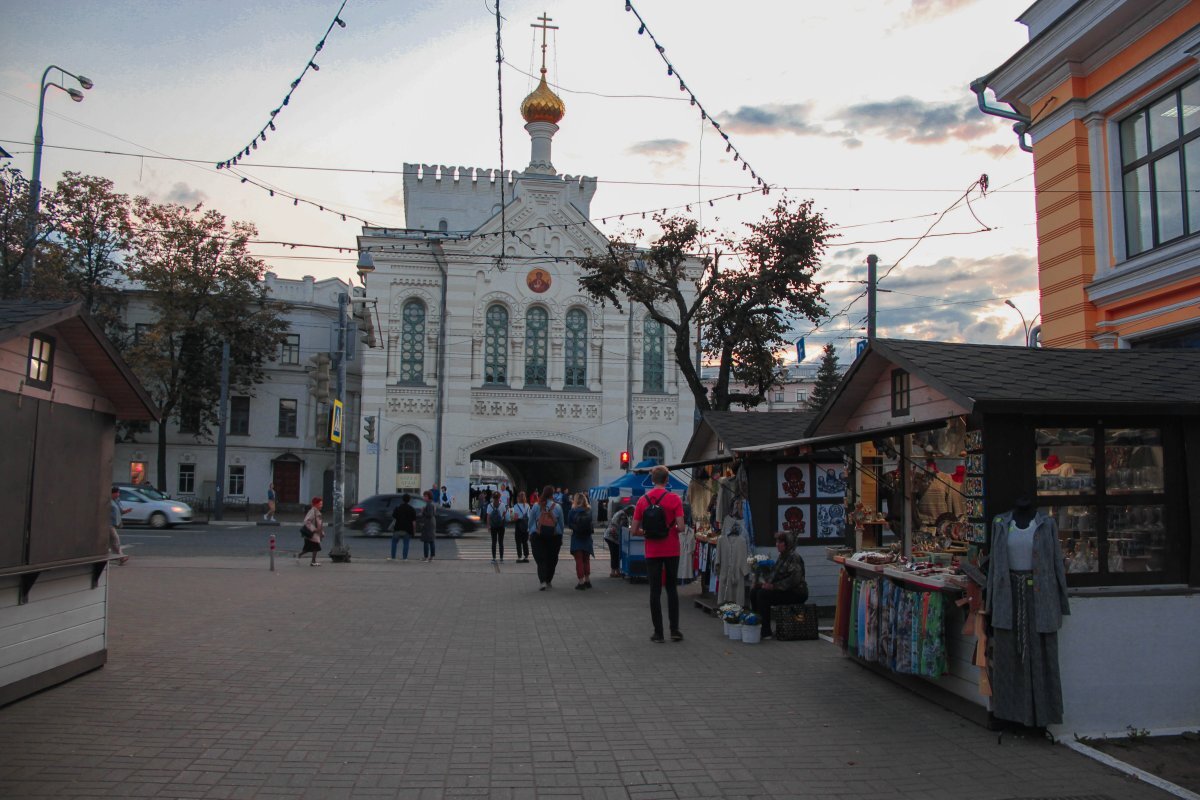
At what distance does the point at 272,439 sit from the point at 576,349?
16.3 metres

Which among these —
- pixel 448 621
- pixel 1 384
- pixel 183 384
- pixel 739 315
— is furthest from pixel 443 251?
pixel 1 384

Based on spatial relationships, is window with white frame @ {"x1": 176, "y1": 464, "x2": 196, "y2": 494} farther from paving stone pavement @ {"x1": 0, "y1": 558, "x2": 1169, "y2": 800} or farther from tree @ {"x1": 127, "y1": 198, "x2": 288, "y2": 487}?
paving stone pavement @ {"x1": 0, "y1": 558, "x2": 1169, "y2": 800}

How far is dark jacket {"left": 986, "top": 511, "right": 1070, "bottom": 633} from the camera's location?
6539 mm

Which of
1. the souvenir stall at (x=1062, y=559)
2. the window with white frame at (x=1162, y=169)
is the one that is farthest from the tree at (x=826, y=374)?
the souvenir stall at (x=1062, y=559)

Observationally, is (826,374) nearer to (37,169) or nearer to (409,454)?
(409,454)

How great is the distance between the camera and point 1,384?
692cm

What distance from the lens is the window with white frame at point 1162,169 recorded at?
36.7 feet

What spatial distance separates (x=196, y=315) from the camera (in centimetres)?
4331

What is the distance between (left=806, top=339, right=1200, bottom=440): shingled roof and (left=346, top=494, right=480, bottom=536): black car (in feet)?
78.6

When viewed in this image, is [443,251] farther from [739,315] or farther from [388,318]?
[739,315]

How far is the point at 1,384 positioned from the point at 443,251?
1354 inches

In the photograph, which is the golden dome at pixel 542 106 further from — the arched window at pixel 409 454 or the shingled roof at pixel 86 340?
the shingled roof at pixel 86 340

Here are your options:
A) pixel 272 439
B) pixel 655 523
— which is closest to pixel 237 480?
pixel 272 439

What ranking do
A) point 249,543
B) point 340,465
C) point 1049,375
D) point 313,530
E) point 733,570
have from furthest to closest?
point 249,543
point 340,465
point 313,530
point 733,570
point 1049,375
